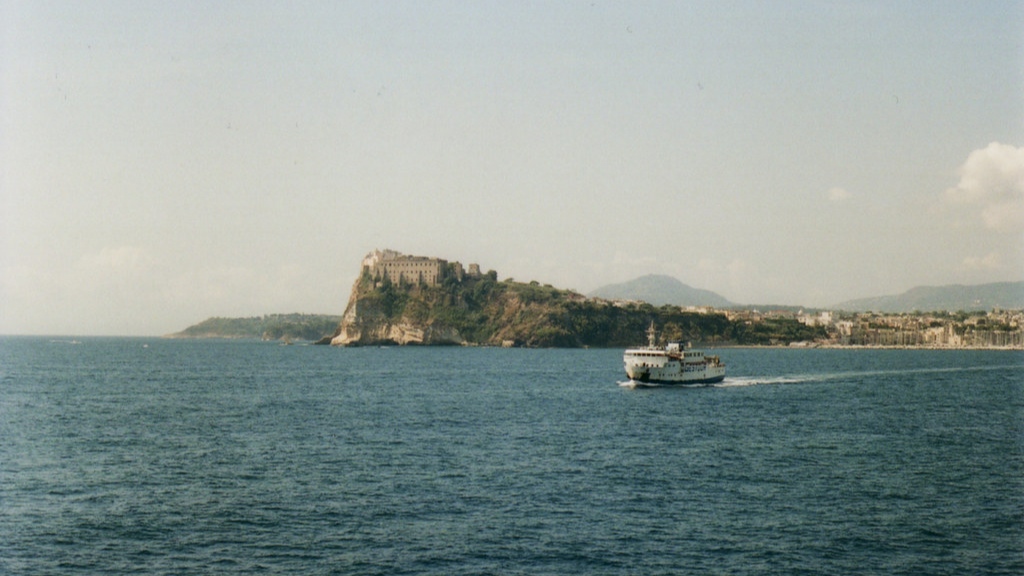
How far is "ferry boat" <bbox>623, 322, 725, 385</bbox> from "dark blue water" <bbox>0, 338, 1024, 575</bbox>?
55.2 feet

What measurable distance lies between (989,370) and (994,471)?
108 meters

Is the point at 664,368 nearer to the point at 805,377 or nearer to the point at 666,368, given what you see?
the point at 666,368

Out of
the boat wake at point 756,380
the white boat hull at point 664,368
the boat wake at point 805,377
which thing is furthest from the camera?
the boat wake at point 756,380

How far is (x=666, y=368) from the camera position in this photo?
322 ft

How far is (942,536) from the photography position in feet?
107

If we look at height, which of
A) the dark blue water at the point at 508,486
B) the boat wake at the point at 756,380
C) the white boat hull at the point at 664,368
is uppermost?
the white boat hull at the point at 664,368

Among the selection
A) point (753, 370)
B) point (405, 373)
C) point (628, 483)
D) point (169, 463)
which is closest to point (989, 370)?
point (753, 370)

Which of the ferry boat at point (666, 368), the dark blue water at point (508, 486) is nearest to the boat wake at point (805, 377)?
the ferry boat at point (666, 368)

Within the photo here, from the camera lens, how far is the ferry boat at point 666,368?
9719 cm

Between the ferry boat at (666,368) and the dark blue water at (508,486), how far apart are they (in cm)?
1682

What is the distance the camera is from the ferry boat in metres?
97.2

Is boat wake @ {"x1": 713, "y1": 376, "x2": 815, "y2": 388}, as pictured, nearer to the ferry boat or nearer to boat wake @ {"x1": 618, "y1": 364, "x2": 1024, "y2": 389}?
boat wake @ {"x1": 618, "y1": 364, "x2": 1024, "y2": 389}

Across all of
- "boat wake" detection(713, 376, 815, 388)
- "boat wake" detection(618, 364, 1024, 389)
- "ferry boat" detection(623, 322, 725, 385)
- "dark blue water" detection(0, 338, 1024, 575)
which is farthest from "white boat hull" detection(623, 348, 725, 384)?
"dark blue water" detection(0, 338, 1024, 575)

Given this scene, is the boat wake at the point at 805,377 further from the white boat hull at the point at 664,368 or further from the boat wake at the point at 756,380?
the white boat hull at the point at 664,368
